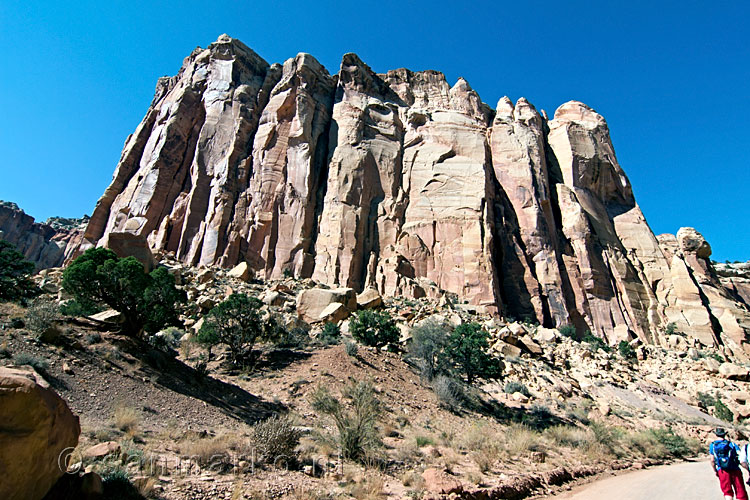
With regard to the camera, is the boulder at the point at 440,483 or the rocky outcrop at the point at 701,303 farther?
the rocky outcrop at the point at 701,303

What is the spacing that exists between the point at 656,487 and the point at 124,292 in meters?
17.5

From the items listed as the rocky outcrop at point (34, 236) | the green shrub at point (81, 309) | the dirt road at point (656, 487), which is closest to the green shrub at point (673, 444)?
the dirt road at point (656, 487)

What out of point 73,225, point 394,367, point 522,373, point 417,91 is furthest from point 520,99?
point 73,225

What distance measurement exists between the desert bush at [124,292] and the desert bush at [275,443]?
977 centimetres

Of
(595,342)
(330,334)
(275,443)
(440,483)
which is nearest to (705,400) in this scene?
(595,342)

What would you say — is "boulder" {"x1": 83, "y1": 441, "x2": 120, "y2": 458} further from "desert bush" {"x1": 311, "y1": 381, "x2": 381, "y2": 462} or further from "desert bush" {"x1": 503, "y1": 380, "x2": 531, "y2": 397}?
"desert bush" {"x1": 503, "y1": 380, "x2": 531, "y2": 397}

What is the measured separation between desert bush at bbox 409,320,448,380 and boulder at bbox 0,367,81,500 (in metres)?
14.9

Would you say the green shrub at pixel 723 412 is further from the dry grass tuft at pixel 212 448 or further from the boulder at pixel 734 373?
the dry grass tuft at pixel 212 448

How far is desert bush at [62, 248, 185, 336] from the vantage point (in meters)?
15.4

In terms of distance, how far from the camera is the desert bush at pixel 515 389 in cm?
1953

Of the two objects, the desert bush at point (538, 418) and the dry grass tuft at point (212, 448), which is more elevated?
the desert bush at point (538, 418)

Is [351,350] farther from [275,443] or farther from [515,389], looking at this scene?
[275,443]

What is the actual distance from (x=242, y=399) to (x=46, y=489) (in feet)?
29.8

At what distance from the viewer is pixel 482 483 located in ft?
26.8
